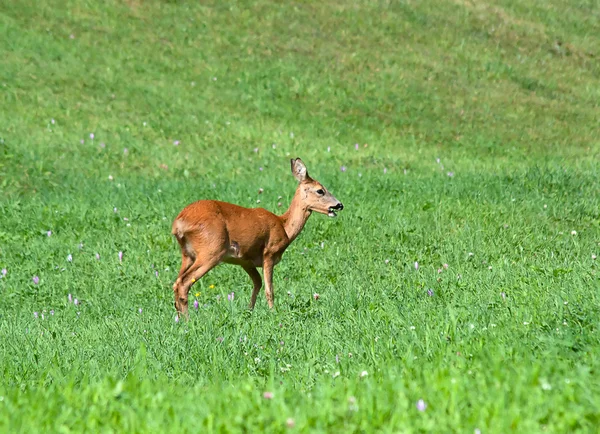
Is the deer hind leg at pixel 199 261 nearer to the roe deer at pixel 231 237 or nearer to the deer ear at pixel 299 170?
the roe deer at pixel 231 237

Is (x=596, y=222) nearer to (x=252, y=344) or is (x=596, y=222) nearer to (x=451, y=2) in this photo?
(x=252, y=344)

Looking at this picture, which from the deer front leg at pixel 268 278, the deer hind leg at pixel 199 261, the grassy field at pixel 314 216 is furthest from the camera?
the deer front leg at pixel 268 278

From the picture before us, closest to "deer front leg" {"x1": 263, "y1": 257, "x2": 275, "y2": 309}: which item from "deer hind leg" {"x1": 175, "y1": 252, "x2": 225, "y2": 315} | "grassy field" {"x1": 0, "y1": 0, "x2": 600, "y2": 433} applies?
"grassy field" {"x1": 0, "y1": 0, "x2": 600, "y2": 433}

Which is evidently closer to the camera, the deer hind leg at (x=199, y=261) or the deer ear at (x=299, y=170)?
the deer hind leg at (x=199, y=261)

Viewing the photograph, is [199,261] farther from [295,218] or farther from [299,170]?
[299,170]

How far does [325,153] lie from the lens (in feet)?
66.8

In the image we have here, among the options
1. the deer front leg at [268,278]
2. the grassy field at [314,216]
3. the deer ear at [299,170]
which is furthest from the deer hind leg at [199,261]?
the deer ear at [299,170]

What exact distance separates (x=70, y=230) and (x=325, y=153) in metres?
8.69

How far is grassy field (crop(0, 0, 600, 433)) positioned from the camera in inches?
181

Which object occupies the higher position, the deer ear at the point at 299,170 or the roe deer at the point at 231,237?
the deer ear at the point at 299,170

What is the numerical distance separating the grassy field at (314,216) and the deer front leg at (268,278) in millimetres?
210

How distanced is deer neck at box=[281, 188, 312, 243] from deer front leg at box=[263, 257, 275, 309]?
472mm

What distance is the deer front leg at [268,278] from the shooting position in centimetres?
920

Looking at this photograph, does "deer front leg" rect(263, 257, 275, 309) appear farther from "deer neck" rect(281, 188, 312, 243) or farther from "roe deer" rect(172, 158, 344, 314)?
"deer neck" rect(281, 188, 312, 243)
